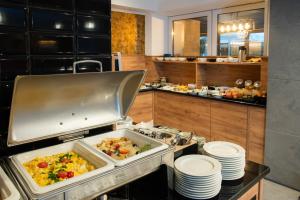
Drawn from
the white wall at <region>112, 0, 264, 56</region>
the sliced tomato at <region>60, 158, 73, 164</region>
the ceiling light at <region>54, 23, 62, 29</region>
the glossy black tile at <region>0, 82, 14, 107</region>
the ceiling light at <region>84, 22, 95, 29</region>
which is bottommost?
the sliced tomato at <region>60, 158, 73, 164</region>

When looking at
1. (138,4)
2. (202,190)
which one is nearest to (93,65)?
(202,190)

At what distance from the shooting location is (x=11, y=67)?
1.32 meters

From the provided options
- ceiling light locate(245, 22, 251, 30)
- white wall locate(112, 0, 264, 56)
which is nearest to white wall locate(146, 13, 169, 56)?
white wall locate(112, 0, 264, 56)

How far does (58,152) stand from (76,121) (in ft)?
0.61

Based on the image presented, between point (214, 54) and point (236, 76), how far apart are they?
1.47 ft

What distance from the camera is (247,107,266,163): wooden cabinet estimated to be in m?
2.87

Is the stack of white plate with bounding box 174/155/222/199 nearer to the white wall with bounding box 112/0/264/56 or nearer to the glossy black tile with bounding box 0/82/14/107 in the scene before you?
the glossy black tile with bounding box 0/82/14/107

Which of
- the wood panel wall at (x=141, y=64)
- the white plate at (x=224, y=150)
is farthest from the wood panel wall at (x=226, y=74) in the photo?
the white plate at (x=224, y=150)

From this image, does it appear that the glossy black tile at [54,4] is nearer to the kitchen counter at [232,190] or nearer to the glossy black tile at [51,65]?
the glossy black tile at [51,65]

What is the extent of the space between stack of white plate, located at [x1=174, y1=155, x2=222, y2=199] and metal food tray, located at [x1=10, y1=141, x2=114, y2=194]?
327 mm

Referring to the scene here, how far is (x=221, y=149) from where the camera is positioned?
1532 millimetres

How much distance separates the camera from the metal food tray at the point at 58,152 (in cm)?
100

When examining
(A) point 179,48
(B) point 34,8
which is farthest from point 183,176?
(A) point 179,48

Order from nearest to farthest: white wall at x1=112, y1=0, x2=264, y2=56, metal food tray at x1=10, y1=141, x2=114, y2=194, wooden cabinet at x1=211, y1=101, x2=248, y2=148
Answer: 1. metal food tray at x1=10, y1=141, x2=114, y2=194
2. wooden cabinet at x1=211, y1=101, x2=248, y2=148
3. white wall at x1=112, y1=0, x2=264, y2=56
